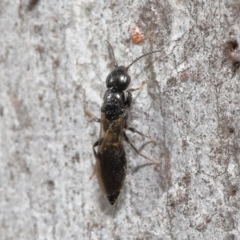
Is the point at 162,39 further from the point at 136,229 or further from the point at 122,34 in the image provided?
the point at 136,229

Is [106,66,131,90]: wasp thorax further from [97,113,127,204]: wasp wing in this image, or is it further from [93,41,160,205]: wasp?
[97,113,127,204]: wasp wing

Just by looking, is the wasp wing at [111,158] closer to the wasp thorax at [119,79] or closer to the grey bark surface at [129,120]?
the grey bark surface at [129,120]

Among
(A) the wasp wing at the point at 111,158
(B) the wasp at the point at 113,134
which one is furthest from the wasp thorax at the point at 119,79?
(A) the wasp wing at the point at 111,158

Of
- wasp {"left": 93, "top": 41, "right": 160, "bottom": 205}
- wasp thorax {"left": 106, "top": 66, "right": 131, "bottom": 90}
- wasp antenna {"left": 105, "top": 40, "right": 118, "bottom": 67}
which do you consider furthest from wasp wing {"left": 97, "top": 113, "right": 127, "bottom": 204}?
wasp antenna {"left": 105, "top": 40, "right": 118, "bottom": 67}

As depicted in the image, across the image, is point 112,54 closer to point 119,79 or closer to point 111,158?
point 119,79

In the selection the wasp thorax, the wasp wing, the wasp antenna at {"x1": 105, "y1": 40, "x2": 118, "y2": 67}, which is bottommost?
the wasp wing

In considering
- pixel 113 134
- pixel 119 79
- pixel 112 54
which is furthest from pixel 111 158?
pixel 112 54
